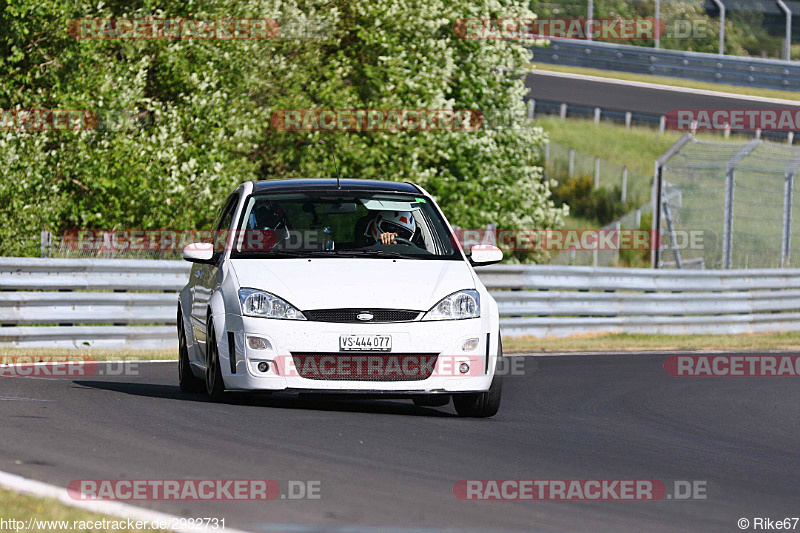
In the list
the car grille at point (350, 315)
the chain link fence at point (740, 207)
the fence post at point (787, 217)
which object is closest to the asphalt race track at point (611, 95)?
the chain link fence at point (740, 207)

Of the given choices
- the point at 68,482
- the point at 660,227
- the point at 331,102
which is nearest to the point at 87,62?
the point at 331,102

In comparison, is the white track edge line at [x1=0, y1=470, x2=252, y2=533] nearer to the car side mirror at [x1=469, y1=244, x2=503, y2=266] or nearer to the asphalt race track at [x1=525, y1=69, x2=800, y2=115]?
the car side mirror at [x1=469, y1=244, x2=503, y2=266]

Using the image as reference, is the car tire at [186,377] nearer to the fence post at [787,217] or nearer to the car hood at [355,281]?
the car hood at [355,281]

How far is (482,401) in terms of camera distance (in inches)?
383

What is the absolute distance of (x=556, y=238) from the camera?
3503 centimetres

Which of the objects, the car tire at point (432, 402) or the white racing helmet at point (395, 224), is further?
the car tire at point (432, 402)

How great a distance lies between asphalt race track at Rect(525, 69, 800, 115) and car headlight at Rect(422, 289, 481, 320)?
40958mm

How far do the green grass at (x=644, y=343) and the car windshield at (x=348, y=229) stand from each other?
7658mm

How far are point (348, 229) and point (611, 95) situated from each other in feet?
139

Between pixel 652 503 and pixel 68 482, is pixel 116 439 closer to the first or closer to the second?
pixel 68 482

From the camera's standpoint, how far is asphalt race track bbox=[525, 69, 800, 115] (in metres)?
50.0

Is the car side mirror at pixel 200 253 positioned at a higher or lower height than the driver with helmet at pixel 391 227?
lower

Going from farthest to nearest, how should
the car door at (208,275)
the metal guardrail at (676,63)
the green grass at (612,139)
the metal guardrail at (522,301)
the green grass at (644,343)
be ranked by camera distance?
the metal guardrail at (676,63), the green grass at (612,139), the green grass at (644,343), the metal guardrail at (522,301), the car door at (208,275)

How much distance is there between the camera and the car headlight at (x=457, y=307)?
933cm
